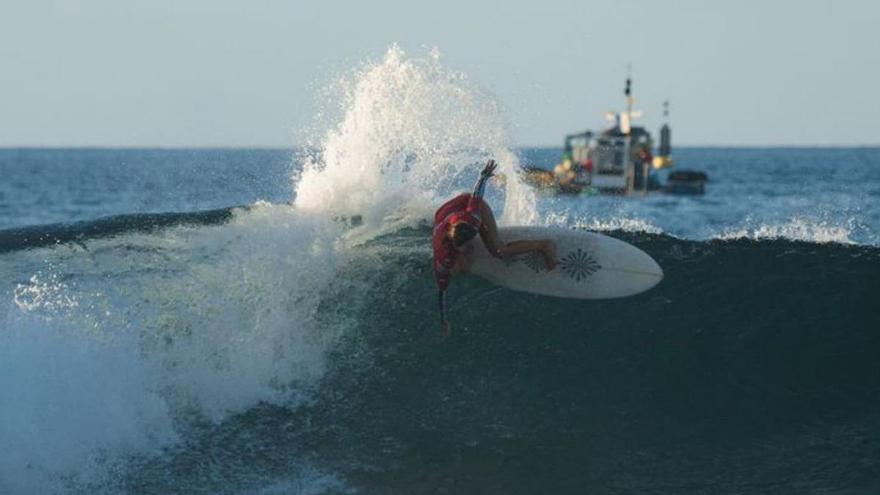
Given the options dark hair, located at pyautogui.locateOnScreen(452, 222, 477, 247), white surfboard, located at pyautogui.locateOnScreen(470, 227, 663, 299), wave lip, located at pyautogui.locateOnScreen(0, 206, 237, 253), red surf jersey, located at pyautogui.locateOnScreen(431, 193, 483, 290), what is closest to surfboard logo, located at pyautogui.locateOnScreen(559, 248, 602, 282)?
white surfboard, located at pyautogui.locateOnScreen(470, 227, 663, 299)

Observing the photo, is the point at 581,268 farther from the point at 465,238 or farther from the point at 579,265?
the point at 465,238

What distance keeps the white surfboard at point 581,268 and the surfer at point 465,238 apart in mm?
151

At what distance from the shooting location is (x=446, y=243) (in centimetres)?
938

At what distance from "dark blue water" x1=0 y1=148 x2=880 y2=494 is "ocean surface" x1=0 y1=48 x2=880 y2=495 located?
0.02m

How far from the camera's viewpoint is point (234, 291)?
33.6ft

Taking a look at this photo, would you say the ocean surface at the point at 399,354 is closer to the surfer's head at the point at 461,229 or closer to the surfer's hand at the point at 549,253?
the surfer's hand at the point at 549,253

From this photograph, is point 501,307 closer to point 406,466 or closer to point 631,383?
point 631,383

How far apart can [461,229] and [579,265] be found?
1625mm

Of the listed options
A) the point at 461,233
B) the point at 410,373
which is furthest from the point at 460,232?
the point at 410,373

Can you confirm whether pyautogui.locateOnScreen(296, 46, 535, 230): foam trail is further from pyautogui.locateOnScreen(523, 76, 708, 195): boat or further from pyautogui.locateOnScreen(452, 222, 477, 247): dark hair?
pyautogui.locateOnScreen(523, 76, 708, 195): boat

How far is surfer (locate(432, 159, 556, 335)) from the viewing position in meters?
9.30

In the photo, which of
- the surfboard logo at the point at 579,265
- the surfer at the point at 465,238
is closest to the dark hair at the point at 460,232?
the surfer at the point at 465,238

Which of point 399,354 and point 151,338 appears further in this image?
point 399,354

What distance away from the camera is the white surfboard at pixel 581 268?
1033cm
